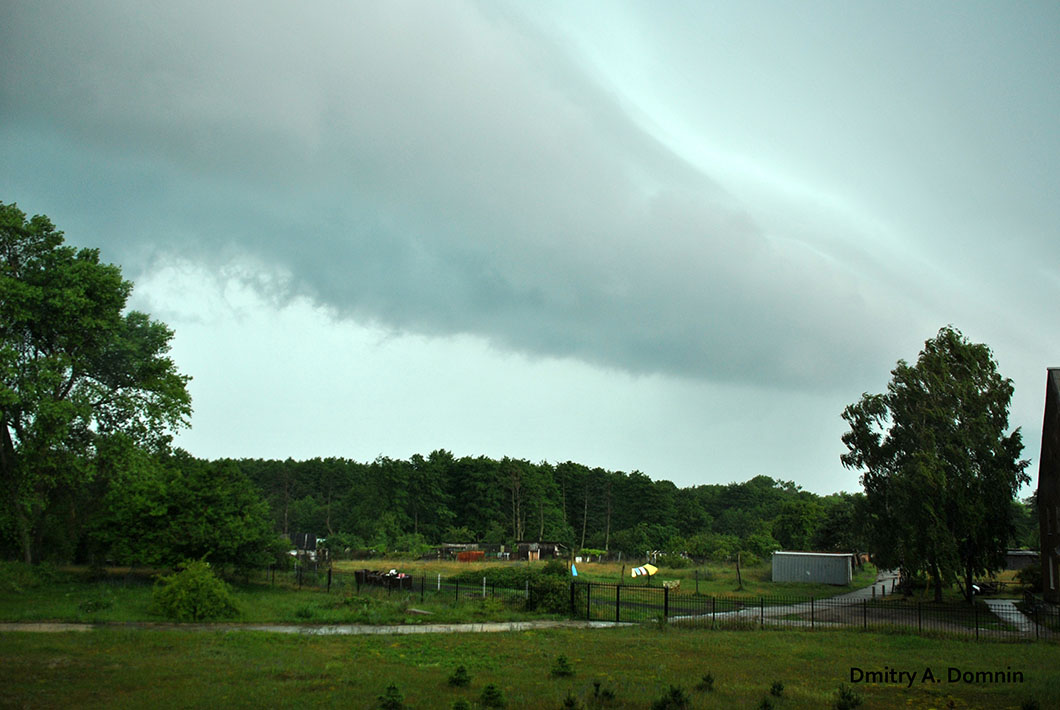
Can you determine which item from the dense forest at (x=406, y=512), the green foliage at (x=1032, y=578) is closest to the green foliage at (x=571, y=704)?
the dense forest at (x=406, y=512)

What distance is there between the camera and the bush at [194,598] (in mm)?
24984

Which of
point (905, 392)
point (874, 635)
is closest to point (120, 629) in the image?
point (874, 635)

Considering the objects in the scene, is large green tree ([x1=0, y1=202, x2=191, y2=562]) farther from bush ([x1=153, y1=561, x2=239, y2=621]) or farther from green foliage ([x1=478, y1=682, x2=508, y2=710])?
green foliage ([x1=478, y1=682, x2=508, y2=710])

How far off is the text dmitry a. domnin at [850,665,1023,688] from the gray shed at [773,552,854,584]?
41.5 meters

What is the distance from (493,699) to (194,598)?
17.1 meters

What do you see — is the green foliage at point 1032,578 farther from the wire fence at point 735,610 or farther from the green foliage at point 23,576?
the green foliage at point 23,576

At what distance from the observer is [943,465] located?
40.4 m

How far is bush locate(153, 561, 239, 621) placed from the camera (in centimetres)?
2498

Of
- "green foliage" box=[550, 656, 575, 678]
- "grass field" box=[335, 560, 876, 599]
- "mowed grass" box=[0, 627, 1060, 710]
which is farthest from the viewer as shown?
"grass field" box=[335, 560, 876, 599]

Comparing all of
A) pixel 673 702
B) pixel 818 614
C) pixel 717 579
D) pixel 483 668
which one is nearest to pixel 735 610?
pixel 818 614

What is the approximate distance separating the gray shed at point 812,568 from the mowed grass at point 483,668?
1337 inches

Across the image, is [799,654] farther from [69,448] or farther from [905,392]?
[69,448]

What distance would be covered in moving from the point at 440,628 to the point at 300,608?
6.19 meters

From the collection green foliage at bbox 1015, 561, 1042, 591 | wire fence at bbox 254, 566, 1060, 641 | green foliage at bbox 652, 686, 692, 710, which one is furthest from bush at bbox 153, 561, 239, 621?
green foliage at bbox 1015, 561, 1042, 591
